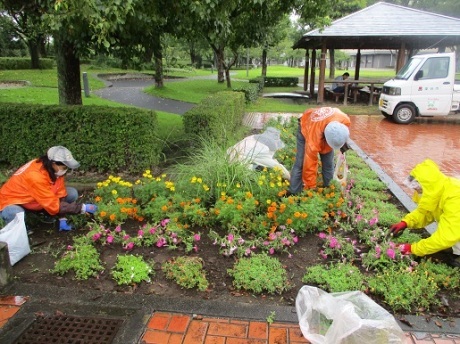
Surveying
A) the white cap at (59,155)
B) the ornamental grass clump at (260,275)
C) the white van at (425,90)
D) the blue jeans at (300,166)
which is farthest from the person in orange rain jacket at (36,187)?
the white van at (425,90)

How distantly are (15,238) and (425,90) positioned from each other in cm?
1111

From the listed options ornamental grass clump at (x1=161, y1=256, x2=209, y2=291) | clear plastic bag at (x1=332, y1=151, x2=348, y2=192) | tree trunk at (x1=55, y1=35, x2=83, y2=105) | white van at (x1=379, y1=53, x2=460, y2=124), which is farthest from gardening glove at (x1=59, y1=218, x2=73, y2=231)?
A: white van at (x1=379, y1=53, x2=460, y2=124)

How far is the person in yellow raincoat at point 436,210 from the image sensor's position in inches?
122

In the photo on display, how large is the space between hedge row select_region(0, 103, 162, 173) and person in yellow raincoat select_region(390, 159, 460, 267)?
3.75 m

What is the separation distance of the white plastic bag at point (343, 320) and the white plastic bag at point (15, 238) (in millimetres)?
2570

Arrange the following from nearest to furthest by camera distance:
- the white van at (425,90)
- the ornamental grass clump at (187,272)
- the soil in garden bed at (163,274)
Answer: the soil in garden bed at (163,274)
the ornamental grass clump at (187,272)
the white van at (425,90)

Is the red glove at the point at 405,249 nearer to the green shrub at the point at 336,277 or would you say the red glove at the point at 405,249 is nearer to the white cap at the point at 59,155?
the green shrub at the point at 336,277

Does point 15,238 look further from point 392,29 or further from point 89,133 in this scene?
point 392,29

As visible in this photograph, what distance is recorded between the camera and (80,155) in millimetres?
5699

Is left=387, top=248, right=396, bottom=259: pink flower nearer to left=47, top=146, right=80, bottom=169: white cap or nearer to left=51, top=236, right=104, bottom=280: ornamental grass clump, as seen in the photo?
left=51, top=236, right=104, bottom=280: ornamental grass clump

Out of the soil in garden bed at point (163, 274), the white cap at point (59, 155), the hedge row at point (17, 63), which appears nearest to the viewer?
the soil in garden bed at point (163, 274)

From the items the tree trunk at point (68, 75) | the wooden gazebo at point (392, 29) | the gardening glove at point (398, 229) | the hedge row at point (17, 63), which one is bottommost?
the gardening glove at point (398, 229)

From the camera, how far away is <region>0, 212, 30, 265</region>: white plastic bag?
3.38 meters

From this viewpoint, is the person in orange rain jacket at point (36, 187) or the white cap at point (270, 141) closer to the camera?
the person in orange rain jacket at point (36, 187)
